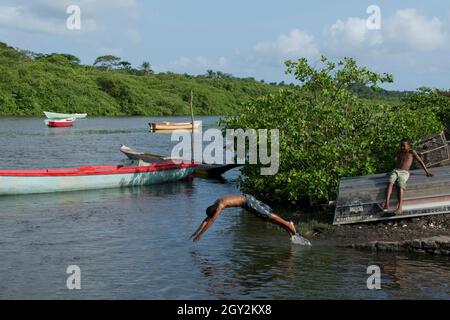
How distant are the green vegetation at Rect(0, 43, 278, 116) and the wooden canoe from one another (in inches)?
2555

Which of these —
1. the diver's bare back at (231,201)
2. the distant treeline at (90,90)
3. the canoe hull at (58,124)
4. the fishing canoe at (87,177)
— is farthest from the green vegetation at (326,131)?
the distant treeline at (90,90)

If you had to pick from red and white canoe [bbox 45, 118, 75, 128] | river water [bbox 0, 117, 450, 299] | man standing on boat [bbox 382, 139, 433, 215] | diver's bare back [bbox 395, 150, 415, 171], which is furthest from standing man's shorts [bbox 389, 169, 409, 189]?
red and white canoe [bbox 45, 118, 75, 128]

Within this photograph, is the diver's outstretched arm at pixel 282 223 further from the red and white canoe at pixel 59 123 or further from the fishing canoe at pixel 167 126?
the red and white canoe at pixel 59 123

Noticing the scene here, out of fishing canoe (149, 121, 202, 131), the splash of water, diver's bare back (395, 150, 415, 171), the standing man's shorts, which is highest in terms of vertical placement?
fishing canoe (149, 121, 202, 131)

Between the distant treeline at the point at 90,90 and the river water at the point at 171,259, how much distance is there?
55.8 meters

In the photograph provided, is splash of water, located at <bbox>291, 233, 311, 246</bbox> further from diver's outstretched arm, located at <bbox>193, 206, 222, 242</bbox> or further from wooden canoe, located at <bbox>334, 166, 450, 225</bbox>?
diver's outstretched arm, located at <bbox>193, 206, 222, 242</bbox>

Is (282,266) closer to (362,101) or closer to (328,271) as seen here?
(328,271)

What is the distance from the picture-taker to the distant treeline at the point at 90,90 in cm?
8281

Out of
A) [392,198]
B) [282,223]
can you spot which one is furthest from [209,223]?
[392,198]

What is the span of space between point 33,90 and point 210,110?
131ft

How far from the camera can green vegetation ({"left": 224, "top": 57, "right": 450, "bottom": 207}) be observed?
16703 millimetres

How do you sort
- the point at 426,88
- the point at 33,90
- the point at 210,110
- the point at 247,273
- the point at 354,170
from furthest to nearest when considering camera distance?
the point at 210,110, the point at 33,90, the point at 426,88, the point at 354,170, the point at 247,273

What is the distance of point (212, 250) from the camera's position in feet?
46.6
